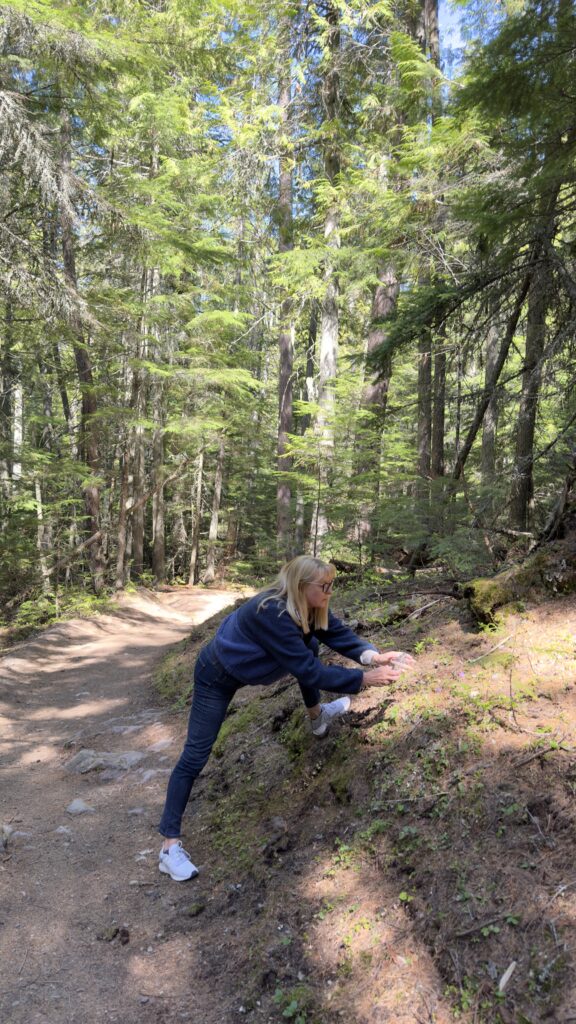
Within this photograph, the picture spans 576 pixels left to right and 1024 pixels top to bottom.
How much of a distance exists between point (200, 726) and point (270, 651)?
708 mm

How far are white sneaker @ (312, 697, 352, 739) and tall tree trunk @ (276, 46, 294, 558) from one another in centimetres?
977

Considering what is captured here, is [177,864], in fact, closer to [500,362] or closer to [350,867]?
[350,867]

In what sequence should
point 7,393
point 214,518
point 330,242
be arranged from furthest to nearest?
point 214,518
point 7,393
point 330,242

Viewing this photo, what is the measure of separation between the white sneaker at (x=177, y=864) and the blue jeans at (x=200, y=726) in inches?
3.3

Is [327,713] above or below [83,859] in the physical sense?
above

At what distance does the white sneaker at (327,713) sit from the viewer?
382cm

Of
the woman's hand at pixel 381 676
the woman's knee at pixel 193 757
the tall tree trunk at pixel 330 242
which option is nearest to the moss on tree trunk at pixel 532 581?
the woman's hand at pixel 381 676

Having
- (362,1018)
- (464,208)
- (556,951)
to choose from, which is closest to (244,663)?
(362,1018)

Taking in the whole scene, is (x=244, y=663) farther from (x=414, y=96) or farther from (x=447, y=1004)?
(x=414, y=96)

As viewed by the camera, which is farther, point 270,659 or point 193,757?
point 193,757

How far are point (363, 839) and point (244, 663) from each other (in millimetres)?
1106

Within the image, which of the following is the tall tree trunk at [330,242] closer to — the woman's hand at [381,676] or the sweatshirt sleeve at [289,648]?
the woman's hand at [381,676]

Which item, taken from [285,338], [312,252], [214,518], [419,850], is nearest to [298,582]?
[419,850]

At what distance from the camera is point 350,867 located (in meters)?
2.83
